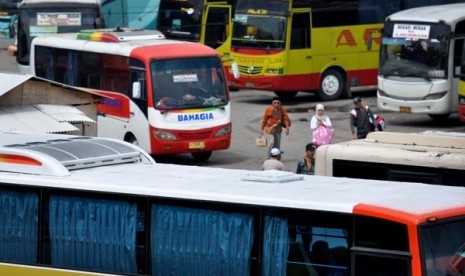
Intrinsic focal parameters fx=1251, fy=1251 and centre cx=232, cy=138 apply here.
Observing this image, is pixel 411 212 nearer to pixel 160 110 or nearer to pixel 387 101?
pixel 160 110

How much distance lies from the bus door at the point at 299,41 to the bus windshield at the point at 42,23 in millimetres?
5904

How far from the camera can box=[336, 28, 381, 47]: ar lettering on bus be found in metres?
31.9

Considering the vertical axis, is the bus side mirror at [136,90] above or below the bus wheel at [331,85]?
above

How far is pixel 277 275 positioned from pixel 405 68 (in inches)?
758

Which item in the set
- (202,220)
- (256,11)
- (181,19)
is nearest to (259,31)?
(256,11)

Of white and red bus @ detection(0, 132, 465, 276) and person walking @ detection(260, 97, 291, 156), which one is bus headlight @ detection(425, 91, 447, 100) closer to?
person walking @ detection(260, 97, 291, 156)

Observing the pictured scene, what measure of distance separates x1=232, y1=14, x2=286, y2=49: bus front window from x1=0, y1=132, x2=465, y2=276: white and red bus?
19496 millimetres

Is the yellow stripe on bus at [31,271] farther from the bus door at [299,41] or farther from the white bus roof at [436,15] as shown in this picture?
the bus door at [299,41]

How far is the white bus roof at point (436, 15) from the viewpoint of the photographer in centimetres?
2766

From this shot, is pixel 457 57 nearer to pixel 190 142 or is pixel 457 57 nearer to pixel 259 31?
pixel 259 31

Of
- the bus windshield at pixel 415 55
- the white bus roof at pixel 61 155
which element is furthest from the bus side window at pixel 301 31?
the white bus roof at pixel 61 155

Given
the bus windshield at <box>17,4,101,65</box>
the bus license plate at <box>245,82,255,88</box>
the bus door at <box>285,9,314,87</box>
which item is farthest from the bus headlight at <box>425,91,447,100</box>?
the bus windshield at <box>17,4,101,65</box>

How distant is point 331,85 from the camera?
32219 millimetres

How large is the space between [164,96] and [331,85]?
31.9 feet
